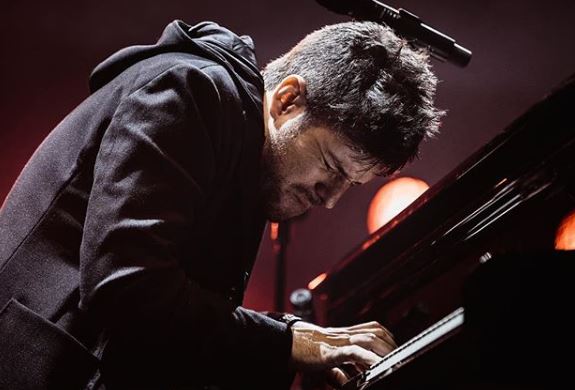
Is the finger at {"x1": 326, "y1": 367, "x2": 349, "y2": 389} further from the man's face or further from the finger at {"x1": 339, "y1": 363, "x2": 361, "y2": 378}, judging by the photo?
the man's face

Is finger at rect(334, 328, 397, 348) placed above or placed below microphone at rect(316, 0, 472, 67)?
below

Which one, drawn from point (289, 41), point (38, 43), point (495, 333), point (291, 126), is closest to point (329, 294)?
point (291, 126)

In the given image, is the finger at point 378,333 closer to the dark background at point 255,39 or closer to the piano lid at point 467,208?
the piano lid at point 467,208

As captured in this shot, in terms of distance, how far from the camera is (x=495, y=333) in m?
0.83

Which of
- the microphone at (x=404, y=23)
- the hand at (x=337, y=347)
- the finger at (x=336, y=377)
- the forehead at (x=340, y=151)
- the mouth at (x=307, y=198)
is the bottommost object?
the finger at (x=336, y=377)

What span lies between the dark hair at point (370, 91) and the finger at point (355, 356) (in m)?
0.51

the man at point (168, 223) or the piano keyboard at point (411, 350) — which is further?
the man at point (168, 223)

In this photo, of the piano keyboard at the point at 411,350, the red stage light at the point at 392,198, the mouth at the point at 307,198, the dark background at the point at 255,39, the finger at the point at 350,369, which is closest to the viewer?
the piano keyboard at the point at 411,350

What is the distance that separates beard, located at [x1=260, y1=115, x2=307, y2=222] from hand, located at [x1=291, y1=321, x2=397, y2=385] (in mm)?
355

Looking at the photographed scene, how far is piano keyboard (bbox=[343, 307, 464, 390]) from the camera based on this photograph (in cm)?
Result: 97

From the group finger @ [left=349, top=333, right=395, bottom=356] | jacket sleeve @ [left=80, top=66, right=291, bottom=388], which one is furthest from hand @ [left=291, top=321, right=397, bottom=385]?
jacket sleeve @ [left=80, top=66, right=291, bottom=388]

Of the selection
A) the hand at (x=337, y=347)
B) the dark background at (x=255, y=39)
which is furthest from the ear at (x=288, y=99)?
the dark background at (x=255, y=39)

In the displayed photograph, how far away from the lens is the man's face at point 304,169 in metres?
1.69

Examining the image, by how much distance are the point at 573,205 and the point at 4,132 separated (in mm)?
3466
